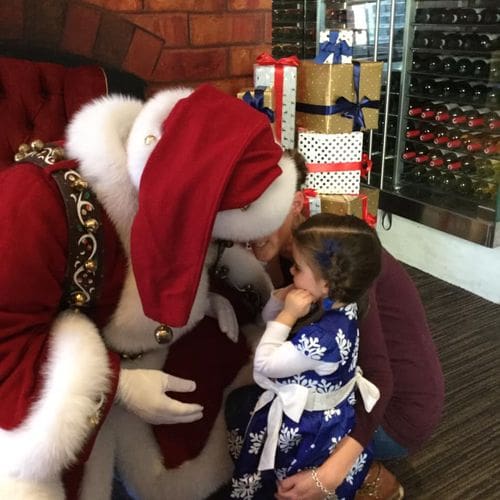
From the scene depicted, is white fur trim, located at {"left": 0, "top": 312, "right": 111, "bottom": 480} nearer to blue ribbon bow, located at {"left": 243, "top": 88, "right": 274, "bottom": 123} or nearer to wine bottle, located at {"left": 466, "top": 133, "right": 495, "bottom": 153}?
blue ribbon bow, located at {"left": 243, "top": 88, "right": 274, "bottom": 123}

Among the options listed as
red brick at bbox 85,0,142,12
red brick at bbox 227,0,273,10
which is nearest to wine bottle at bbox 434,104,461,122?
red brick at bbox 227,0,273,10

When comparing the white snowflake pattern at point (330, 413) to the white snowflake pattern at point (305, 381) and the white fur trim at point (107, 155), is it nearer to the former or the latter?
the white snowflake pattern at point (305, 381)

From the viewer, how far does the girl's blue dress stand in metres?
1.23

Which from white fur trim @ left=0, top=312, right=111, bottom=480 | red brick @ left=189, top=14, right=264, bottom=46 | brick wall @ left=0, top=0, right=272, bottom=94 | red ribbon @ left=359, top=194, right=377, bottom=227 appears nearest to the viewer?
white fur trim @ left=0, top=312, right=111, bottom=480

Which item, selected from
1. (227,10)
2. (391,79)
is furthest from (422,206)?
(227,10)

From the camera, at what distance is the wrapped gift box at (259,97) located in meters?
1.96

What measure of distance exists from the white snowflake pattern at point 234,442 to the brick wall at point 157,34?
3.75 ft

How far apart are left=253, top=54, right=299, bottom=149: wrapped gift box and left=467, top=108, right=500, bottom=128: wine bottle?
3.81ft

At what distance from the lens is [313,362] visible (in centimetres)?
122

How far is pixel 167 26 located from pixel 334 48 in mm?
586

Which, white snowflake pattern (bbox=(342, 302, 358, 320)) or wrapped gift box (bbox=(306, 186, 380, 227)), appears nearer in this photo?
white snowflake pattern (bbox=(342, 302, 358, 320))

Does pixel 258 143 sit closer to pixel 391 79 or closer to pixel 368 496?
pixel 368 496

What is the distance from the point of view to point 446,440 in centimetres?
194

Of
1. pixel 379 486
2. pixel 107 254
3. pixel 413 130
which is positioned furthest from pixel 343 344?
pixel 413 130
